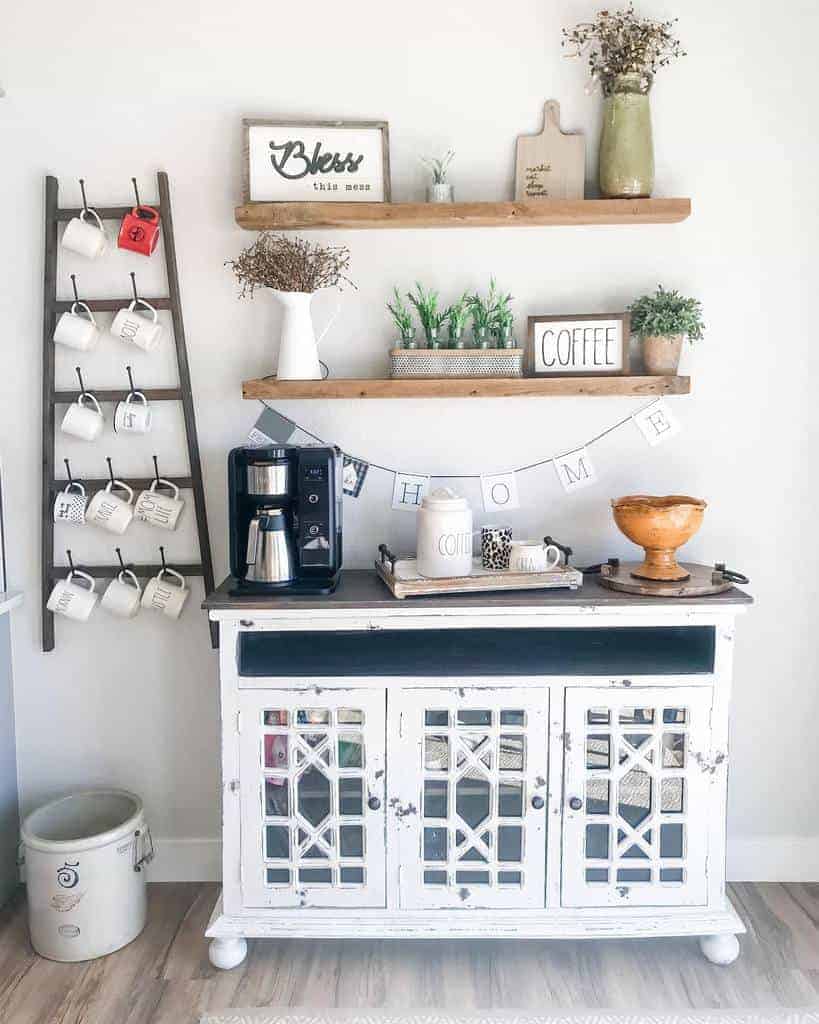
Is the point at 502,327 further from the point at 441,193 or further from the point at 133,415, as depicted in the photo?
the point at 133,415

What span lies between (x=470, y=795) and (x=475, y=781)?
36 mm

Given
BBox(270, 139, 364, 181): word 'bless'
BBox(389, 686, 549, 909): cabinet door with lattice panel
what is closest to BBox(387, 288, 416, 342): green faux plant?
BBox(270, 139, 364, 181): word 'bless'

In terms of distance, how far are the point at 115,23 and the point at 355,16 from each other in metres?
0.62

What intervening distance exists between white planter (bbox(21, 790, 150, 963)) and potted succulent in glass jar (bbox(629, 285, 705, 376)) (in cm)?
175

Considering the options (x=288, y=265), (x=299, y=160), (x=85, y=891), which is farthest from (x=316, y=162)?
(x=85, y=891)

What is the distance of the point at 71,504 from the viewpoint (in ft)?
8.22

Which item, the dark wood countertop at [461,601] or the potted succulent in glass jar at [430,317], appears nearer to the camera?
the dark wood countertop at [461,601]

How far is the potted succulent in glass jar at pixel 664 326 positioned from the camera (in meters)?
2.35

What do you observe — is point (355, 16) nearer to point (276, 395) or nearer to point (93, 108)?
point (93, 108)

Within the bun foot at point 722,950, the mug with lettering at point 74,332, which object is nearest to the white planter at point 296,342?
the mug with lettering at point 74,332

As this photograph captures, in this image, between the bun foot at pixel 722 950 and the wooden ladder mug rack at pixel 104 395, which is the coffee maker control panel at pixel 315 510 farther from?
the bun foot at pixel 722 950

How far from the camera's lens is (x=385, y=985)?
2180mm

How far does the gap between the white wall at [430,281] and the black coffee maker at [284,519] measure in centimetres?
25

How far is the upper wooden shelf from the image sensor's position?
231 cm
